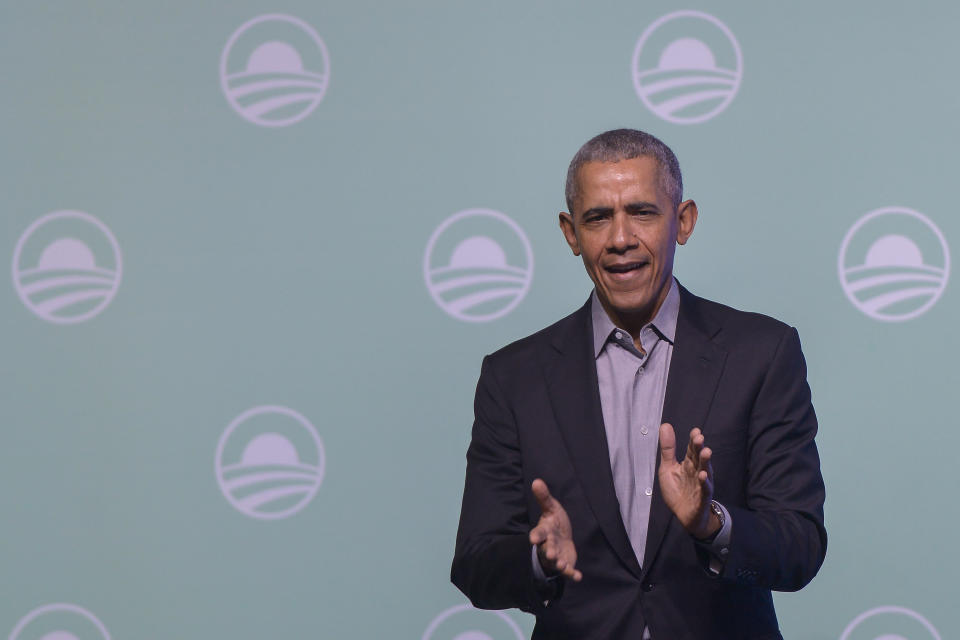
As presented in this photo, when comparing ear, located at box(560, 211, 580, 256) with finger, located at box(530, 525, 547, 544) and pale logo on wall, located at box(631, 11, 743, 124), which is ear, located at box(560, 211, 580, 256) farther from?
finger, located at box(530, 525, 547, 544)

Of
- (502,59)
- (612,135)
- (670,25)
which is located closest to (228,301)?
(502,59)

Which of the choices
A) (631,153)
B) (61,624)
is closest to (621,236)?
(631,153)

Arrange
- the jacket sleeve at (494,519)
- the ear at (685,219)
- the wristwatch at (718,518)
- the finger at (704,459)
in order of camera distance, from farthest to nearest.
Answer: the ear at (685,219)
the jacket sleeve at (494,519)
the wristwatch at (718,518)
the finger at (704,459)

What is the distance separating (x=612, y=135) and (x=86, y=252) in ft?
4.65

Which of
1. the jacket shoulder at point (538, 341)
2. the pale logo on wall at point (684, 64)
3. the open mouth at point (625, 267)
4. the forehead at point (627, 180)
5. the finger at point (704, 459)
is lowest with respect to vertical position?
the finger at point (704, 459)

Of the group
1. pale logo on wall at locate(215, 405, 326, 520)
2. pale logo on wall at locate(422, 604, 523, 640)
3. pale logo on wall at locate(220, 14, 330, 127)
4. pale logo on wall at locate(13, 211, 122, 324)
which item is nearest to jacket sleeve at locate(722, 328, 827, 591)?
pale logo on wall at locate(422, 604, 523, 640)

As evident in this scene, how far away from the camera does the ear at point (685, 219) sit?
2207 mm

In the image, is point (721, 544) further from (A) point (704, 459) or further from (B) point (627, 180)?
(B) point (627, 180)

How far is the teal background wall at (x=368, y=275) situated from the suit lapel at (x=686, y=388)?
21.2 inches

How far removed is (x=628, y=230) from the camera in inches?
83.0

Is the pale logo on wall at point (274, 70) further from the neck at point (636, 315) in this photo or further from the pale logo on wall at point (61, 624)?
the pale logo on wall at point (61, 624)

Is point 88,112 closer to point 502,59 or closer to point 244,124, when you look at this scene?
point 244,124

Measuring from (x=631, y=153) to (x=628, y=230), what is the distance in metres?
0.16


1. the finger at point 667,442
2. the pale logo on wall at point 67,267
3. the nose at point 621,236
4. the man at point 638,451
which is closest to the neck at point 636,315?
the man at point 638,451
